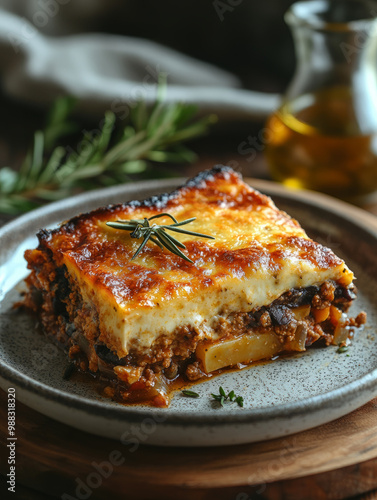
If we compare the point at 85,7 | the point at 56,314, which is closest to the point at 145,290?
the point at 56,314

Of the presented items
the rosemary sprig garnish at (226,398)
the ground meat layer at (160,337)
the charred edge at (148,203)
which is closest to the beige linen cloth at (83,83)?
the charred edge at (148,203)

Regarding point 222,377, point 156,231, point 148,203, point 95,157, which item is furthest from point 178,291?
point 95,157

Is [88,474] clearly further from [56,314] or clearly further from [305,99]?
[305,99]

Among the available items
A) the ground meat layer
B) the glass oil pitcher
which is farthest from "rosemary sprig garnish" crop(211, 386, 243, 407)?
the glass oil pitcher

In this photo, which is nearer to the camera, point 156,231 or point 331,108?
point 156,231

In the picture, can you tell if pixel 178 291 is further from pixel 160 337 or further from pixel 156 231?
pixel 156 231

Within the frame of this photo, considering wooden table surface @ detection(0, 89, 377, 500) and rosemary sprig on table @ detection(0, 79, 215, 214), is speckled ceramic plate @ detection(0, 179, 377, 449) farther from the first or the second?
rosemary sprig on table @ detection(0, 79, 215, 214)
